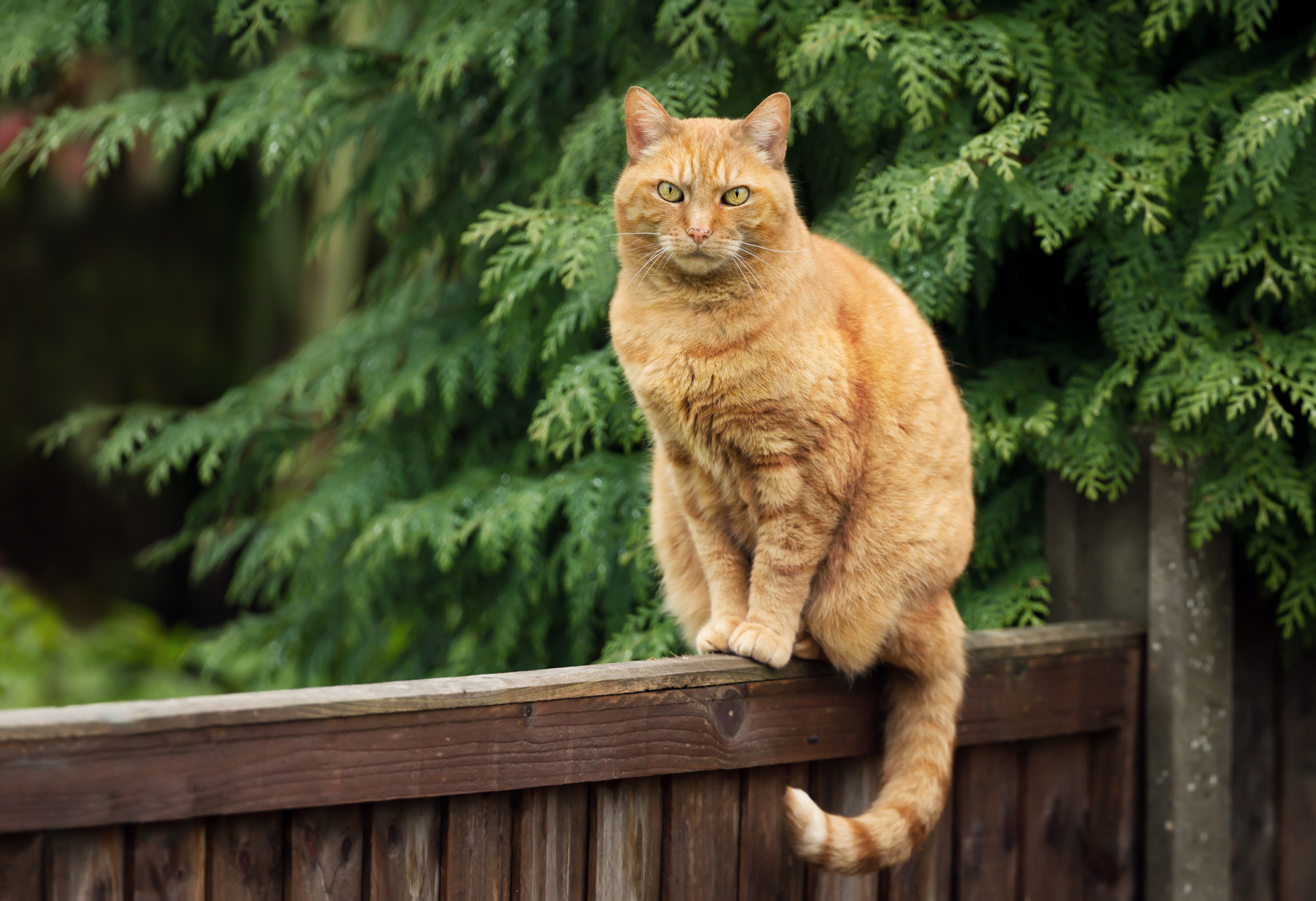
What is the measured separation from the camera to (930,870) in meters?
2.15

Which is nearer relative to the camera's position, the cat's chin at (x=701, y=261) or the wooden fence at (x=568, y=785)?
the wooden fence at (x=568, y=785)

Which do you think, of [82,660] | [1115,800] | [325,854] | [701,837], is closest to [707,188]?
[701,837]

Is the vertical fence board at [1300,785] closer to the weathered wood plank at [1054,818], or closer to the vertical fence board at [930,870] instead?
the weathered wood plank at [1054,818]

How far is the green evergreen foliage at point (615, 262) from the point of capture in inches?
90.3

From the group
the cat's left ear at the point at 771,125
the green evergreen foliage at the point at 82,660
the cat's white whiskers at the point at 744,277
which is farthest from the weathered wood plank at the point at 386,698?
the green evergreen foliage at the point at 82,660

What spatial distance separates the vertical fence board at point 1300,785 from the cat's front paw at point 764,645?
4.60ft

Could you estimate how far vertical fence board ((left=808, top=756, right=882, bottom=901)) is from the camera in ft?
6.65

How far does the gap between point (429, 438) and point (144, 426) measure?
2.92 feet

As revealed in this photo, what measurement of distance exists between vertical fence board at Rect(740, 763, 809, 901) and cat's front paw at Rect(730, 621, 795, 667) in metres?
0.19

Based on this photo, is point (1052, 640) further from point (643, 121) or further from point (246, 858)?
point (246, 858)

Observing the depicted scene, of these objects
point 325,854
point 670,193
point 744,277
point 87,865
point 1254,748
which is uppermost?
point 670,193

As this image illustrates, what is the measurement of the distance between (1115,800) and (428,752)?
154 cm

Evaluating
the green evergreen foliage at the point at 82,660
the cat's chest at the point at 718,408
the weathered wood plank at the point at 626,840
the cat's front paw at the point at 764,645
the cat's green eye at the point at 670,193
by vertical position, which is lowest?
the green evergreen foliage at the point at 82,660

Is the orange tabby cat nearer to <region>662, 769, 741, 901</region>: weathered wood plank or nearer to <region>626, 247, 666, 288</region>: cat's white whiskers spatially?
<region>626, 247, 666, 288</region>: cat's white whiskers
